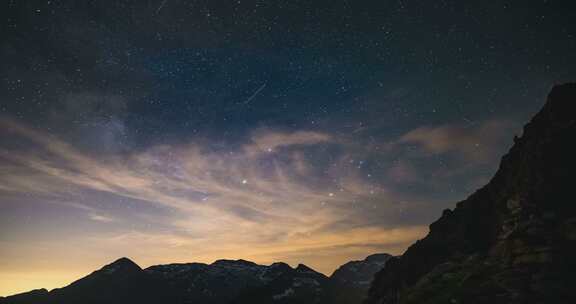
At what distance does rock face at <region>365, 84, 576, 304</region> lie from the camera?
4591 cm

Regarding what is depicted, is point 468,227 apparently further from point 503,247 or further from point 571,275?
point 571,275

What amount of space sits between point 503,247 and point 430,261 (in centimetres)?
4452

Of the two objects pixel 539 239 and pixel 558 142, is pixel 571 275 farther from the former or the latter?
pixel 558 142

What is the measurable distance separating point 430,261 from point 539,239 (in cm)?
5202

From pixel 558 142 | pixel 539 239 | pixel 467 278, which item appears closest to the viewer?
pixel 539 239

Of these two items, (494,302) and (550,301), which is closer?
(550,301)

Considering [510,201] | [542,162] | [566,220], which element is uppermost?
[542,162]

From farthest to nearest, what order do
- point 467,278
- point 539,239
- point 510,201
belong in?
point 510,201 < point 467,278 < point 539,239

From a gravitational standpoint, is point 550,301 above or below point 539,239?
below

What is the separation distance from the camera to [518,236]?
56.6m

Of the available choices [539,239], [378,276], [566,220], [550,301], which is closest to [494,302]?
[550,301]

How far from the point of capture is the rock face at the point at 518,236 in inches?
1807

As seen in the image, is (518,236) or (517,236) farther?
(517,236)

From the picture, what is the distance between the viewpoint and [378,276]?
428 ft
